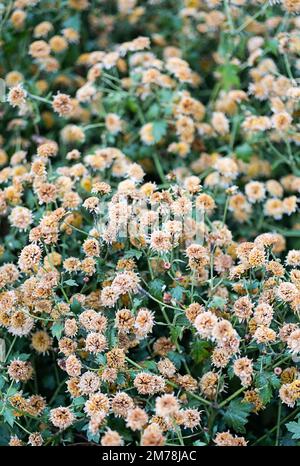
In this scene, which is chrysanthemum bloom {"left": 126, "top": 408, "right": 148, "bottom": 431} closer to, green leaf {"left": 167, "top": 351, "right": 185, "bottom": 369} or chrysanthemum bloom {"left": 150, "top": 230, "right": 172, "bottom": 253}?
green leaf {"left": 167, "top": 351, "right": 185, "bottom": 369}

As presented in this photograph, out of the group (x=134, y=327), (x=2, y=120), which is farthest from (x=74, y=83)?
(x=134, y=327)

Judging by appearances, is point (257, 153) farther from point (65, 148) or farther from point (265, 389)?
point (265, 389)

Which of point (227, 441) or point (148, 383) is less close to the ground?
point (148, 383)

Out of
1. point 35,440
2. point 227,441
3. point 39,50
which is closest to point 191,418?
point 227,441

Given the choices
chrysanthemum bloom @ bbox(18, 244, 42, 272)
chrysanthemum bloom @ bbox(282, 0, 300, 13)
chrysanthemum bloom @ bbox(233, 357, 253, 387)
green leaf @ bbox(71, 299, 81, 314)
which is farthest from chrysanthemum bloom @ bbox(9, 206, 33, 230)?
chrysanthemum bloom @ bbox(282, 0, 300, 13)

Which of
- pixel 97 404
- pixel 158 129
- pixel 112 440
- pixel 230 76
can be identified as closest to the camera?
pixel 112 440

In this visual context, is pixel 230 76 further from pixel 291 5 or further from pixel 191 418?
pixel 191 418
